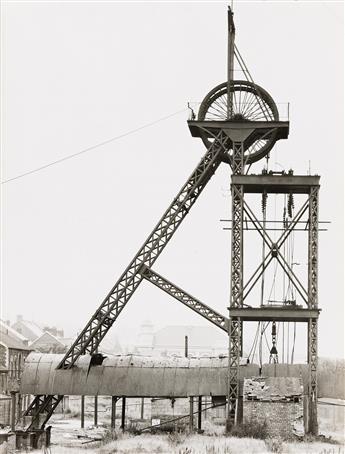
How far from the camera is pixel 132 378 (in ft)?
72.0

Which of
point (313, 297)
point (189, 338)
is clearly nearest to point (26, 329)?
point (189, 338)

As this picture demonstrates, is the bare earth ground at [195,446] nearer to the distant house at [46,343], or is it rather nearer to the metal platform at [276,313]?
the metal platform at [276,313]

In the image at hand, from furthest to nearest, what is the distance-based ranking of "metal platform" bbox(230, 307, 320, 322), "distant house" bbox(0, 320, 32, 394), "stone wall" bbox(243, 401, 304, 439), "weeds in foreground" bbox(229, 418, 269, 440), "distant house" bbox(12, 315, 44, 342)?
"distant house" bbox(12, 315, 44, 342)
"distant house" bbox(0, 320, 32, 394)
"metal platform" bbox(230, 307, 320, 322)
"stone wall" bbox(243, 401, 304, 439)
"weeds in foreground" bbox(229, 418, 269, 440)

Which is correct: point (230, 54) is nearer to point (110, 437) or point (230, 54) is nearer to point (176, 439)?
point (176, 439)

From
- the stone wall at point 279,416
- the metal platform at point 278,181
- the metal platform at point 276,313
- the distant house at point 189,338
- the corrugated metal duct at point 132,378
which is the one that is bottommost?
the distant house at point 189,338

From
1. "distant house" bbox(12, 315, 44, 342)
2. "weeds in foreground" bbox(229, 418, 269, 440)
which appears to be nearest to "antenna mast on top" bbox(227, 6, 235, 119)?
"weeds in foreground" bbox(229, 418, 269, 440)

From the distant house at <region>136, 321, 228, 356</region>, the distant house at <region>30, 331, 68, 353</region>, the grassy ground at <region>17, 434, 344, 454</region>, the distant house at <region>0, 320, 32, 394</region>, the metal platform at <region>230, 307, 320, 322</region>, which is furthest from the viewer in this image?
the distant house at <region>136, 321, 228, 356</region>

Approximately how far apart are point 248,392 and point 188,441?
7.88ft

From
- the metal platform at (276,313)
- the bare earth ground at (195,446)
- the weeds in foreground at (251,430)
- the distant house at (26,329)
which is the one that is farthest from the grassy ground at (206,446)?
the distant house at (26,329)

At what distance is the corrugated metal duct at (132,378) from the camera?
21531 millimetres

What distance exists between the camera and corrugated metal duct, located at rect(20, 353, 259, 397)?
21531mm

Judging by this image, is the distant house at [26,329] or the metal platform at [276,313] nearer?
the metal platform at [276,313]

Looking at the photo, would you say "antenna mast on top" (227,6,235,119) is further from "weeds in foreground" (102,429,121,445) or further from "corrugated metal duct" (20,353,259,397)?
"weeds in foreground" (102,429,121,445)

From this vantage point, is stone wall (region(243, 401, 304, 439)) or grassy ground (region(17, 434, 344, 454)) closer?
grassy ground (region(17, 434, 344, 454))
